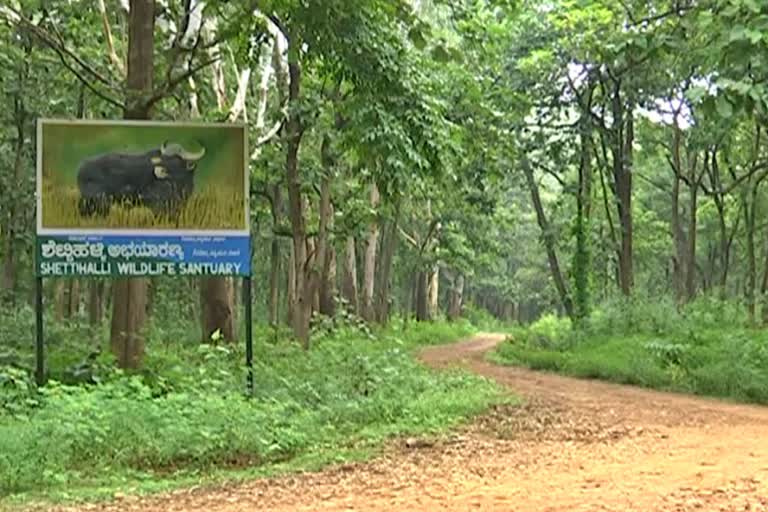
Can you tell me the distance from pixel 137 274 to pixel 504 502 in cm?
575

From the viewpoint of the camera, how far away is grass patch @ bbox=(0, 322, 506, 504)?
6.76 meters

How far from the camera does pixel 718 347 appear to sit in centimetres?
1473

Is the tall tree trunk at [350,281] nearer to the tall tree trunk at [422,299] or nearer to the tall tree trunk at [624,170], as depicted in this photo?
the tall tree trunk at [624,170]

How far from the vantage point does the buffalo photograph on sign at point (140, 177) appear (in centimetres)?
1002

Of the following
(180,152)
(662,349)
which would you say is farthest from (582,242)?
(180,152)

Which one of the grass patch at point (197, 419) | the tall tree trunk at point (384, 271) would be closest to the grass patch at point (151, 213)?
the grass patch at point (197, 419)

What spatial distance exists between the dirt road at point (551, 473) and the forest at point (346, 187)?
0.51 m

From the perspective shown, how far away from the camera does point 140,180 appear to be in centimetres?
1020

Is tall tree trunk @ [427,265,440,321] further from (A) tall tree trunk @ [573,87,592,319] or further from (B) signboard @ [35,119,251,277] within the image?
(B) signboard @ [35,119,251,277]

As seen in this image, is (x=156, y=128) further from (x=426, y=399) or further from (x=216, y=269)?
(x=426, y=399)

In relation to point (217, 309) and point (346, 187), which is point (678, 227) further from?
point (217, 309)

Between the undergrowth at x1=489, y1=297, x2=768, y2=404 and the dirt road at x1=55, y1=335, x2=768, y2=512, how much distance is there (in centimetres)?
242

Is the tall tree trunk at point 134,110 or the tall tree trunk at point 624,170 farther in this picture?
the tall tree trunk at point 624,170

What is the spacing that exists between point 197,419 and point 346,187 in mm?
14005
